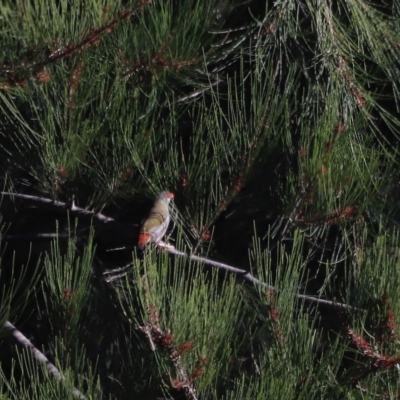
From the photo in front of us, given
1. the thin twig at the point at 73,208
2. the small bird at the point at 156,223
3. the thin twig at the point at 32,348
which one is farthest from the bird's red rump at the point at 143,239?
the thin twig at the point at 32,348

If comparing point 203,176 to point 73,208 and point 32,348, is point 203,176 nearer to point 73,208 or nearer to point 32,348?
point 73,208

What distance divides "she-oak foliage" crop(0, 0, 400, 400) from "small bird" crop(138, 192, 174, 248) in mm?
46

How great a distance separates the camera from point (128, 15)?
5.82 ft

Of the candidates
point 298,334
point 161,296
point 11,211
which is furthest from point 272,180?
point 11,211

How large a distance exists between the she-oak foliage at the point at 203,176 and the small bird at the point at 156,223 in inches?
1.8

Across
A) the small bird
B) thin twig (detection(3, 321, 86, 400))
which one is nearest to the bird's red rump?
the small bird

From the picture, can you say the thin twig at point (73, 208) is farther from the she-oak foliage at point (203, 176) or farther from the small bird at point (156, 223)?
the small bird at point (156, 223)

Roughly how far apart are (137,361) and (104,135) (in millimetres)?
531

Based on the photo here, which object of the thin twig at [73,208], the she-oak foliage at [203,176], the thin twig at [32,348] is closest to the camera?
the she-oak foliage at [203,176]

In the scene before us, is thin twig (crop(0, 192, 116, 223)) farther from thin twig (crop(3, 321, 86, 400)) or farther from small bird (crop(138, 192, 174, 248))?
thin twig (crop(3, 321, 86, 400))

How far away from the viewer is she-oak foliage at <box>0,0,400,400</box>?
70.5 inches

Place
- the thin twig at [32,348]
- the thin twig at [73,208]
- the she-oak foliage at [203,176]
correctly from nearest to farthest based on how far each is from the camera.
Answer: the she-oak foliage at [203,176]
the thin twig at [32,348]
the thin twig at [73,208]

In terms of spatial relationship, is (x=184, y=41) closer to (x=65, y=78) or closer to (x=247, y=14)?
(x=65, y=78)

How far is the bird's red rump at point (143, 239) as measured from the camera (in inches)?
96.6
